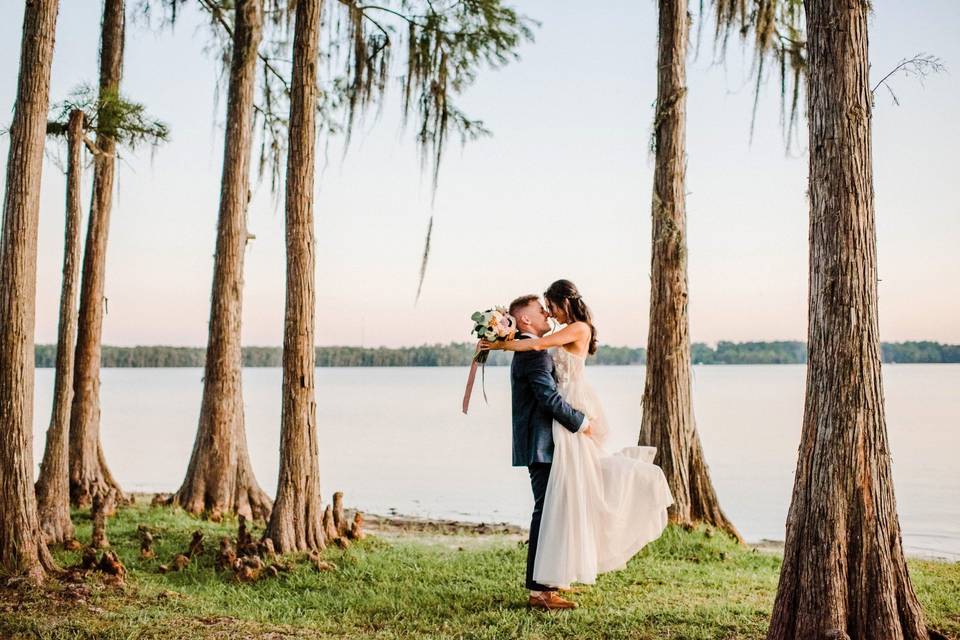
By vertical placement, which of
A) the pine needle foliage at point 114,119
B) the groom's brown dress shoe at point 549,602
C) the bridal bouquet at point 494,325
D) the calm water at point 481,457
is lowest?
the calm water at point 481,457

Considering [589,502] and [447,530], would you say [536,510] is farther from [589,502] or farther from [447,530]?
[447,530]

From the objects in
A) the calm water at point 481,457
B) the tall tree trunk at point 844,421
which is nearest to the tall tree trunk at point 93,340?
the calm water at point 481,457

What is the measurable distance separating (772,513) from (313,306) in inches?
375

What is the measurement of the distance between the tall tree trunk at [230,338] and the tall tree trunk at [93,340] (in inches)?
39.3

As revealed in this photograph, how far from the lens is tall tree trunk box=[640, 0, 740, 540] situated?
8.09 m

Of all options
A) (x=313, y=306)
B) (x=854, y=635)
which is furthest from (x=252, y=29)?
(x=854, y=635)

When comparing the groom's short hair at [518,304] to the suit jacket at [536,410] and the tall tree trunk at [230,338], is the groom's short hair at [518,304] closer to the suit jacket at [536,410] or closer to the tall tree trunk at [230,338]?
the suit jacket at [536,410]

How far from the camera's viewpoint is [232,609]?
5.56 m

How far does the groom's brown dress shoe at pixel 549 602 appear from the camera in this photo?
17.8 feet

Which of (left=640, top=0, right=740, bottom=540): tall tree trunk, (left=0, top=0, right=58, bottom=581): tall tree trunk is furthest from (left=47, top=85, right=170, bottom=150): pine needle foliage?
(left=640, top=0, right=740, bottom=540): tall tree trunk

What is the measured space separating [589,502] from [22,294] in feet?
13.2

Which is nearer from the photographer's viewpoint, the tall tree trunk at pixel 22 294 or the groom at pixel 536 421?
the groom at pixel 536 421

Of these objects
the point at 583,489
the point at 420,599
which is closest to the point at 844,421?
the point at 583,489

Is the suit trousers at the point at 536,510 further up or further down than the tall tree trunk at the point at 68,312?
further down
